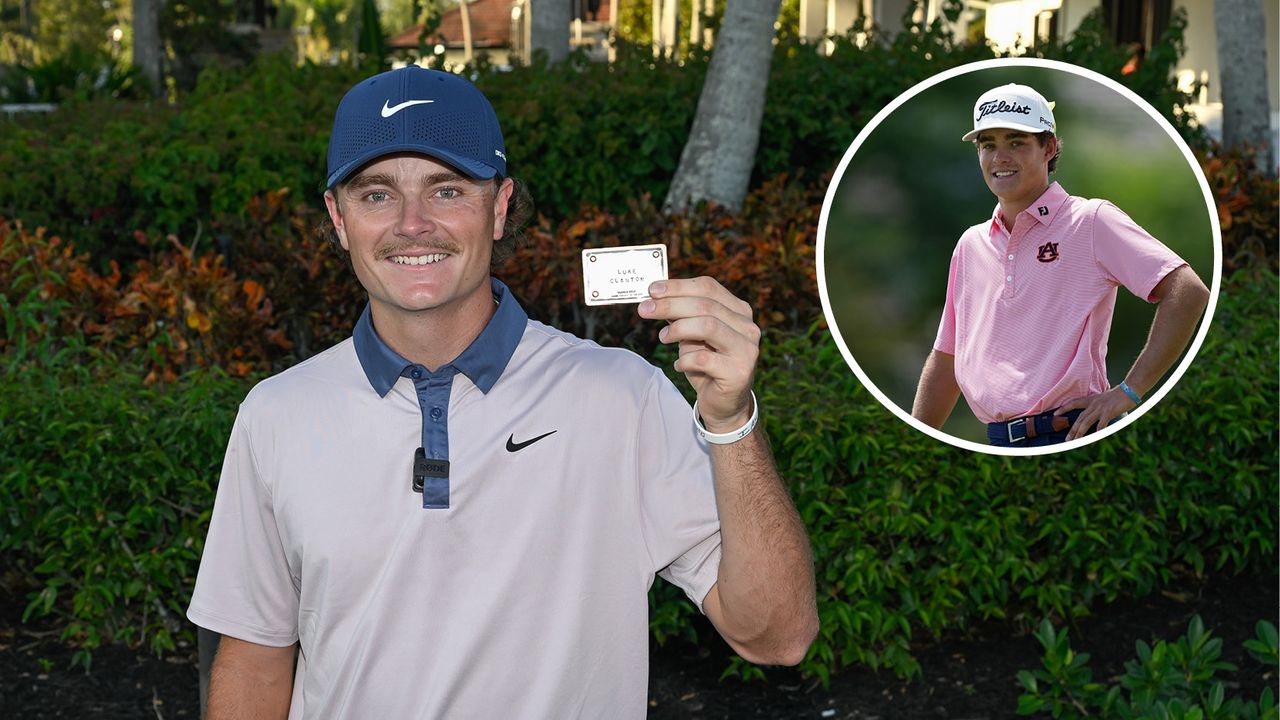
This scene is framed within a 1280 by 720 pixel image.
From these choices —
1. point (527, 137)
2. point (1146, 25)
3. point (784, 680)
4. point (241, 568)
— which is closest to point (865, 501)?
point (784, 680)

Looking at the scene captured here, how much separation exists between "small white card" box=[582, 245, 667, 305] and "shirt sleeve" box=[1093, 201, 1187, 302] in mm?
547

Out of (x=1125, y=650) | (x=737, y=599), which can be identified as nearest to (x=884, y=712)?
(x=1125, y=650)

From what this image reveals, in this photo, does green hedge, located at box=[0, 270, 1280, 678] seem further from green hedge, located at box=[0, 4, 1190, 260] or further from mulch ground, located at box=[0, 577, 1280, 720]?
green hedge, located at box=[0, 4, 1190, 260]

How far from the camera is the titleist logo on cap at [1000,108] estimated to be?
1469 mm

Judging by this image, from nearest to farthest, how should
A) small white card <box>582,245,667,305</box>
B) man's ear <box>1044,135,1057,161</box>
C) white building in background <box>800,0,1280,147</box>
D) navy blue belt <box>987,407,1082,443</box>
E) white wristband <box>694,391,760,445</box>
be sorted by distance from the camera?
man's ear <box>1044,135,1057,161</box> → navy blue belt <box>987,407,1082,443</box> → small white card <box>582,245,667,305</box> → white wristband <box>694,391,760,445</box> → white building in background <box>800,0,1280,147</box>

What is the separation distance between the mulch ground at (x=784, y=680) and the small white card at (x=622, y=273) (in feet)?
10.00

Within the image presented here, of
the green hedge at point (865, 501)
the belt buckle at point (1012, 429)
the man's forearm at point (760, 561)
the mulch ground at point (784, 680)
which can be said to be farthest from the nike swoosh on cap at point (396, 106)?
the mulch ground at point (784, 680)

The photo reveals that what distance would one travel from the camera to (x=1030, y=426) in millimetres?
1571

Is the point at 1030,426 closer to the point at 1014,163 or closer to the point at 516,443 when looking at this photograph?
the point at 1014,163

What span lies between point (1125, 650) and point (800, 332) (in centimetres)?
190

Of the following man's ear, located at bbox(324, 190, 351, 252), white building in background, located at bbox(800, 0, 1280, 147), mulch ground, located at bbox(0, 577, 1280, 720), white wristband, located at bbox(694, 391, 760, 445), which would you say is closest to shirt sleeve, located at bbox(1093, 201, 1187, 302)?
white wristband, located at bbox(694, 391, 760, 445)

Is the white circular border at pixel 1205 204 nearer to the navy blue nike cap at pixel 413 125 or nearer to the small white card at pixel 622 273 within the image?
the small white card at pixel 622 273

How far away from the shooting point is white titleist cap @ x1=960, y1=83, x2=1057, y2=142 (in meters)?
1.46

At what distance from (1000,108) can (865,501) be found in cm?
309
